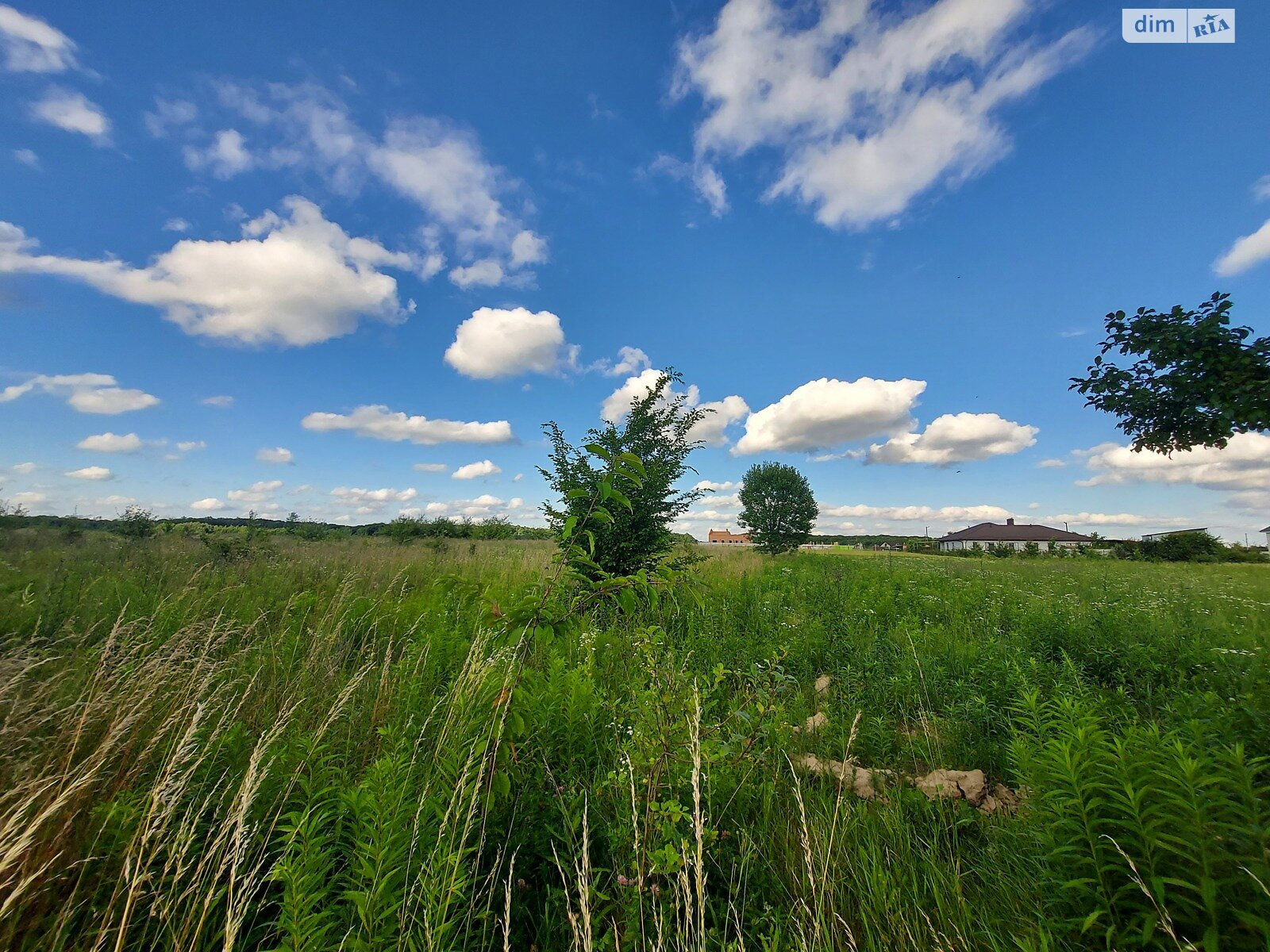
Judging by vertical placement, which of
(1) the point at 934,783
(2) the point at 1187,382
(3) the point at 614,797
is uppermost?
(2) the point at 1187,382

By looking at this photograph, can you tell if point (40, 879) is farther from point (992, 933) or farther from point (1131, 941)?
point (1131, 941)

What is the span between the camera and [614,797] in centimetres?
249

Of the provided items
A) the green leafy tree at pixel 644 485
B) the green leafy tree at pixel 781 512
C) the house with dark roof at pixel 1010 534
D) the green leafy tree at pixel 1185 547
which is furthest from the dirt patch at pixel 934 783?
the house with dark roof at pixel 1010 534

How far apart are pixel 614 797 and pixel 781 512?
1373 inches

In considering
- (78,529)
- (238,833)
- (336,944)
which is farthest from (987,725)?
(78,529)

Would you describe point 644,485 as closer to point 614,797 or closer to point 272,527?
point 614,797

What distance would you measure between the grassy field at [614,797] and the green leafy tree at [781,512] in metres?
30.3

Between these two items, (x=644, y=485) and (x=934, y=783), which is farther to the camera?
(x=644, y=485)

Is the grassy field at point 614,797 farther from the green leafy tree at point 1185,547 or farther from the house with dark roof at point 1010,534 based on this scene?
the house with dark roof at point 1010,534

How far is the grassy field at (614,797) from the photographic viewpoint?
158 centimetres

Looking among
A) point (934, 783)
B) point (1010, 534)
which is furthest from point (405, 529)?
point (1010, 534)

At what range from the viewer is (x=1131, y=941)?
1502 mm

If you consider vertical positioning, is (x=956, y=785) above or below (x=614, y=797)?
below

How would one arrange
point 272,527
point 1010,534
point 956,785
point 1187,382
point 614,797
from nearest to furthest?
point 614,797 → point 956,785 → point 1187,382 → point 272,527 → point 1010,534
